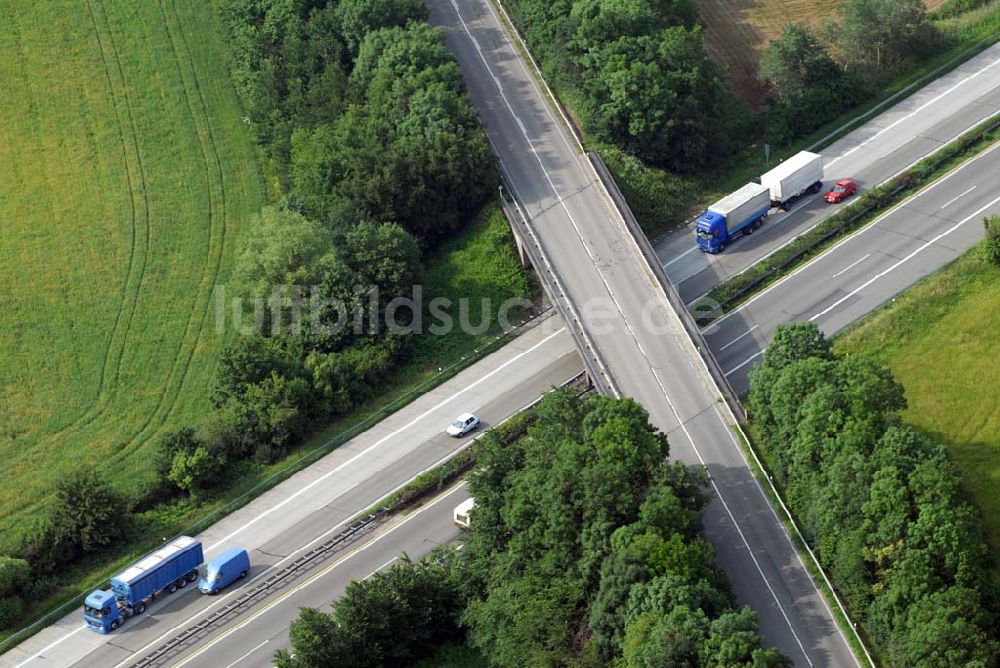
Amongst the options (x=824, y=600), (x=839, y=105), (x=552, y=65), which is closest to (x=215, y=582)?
(x=824, y=600)

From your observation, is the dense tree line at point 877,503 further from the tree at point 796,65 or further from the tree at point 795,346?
the tree at point 796,65

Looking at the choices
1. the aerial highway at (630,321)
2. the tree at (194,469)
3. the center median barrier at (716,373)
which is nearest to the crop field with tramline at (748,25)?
the aerial highway at (630,321)

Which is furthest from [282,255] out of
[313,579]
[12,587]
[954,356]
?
[954,356]

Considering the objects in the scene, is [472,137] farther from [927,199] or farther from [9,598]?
[9,598]

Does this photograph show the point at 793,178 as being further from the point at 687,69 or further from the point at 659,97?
the point at 687,69

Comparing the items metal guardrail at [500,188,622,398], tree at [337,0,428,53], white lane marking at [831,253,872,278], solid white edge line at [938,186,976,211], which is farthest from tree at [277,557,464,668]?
tree at [337,0,428,53]
